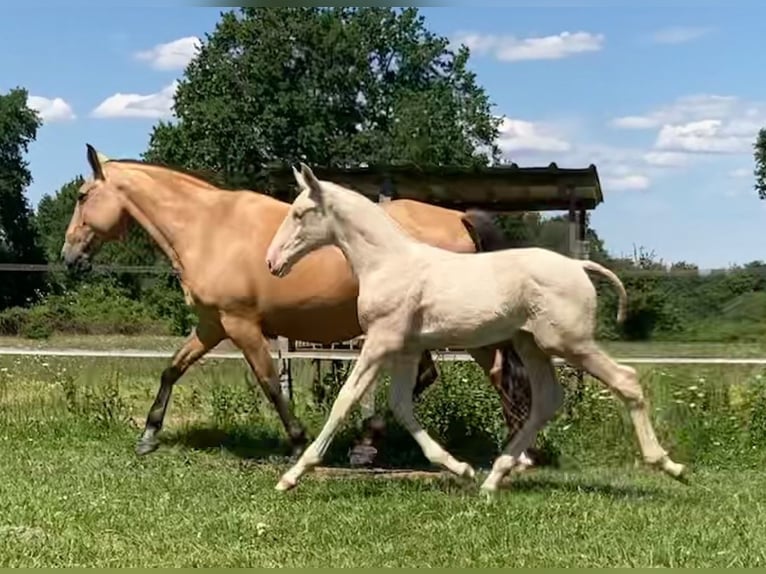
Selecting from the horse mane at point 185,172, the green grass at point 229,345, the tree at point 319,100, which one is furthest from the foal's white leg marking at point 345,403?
the tree at point 319,100

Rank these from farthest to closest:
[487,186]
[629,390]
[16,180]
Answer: [16,180] < [487,186] < [629,390]

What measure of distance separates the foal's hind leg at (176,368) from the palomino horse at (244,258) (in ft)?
0.04

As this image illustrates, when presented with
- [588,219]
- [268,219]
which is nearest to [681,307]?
[588,219]

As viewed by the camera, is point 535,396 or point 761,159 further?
point 761,159

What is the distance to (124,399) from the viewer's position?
920 centimetres

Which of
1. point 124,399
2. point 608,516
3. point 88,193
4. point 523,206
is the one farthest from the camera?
point 523,206

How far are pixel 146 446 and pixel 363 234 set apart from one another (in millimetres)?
2939

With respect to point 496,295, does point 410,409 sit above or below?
below

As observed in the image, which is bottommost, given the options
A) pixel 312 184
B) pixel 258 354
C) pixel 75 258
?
pixel 258 354

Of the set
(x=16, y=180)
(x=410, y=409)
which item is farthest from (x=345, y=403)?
(x=16, y=180)

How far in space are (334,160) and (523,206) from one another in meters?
25.8

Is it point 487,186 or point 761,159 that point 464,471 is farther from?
point 761,159

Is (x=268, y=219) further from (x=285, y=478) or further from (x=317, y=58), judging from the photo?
(x=317, y=58)

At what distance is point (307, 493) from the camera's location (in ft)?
19.8
